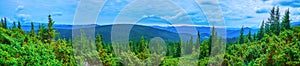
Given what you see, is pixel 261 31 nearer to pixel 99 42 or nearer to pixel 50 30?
pixel 99 42

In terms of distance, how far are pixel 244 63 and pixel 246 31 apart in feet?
5.13

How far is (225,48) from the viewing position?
970 centimetres

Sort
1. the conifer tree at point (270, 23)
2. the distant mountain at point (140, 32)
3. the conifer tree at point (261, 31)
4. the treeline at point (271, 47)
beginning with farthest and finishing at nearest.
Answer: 1. the conifer tree at point (261, 31)
2. the conifer tree at point (270, 23)
3. the distant mountain at point (140, 32)
4. the treeline at point (271, 47)

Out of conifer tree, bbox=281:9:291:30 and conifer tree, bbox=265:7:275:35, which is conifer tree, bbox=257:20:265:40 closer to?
conifer tree, bbox=265:7:275:35

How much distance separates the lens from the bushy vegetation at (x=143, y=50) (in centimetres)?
505

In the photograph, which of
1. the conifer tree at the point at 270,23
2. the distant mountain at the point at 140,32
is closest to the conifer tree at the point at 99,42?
the distant mountain at the point at 140,32

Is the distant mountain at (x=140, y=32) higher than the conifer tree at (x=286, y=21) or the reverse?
the reverse

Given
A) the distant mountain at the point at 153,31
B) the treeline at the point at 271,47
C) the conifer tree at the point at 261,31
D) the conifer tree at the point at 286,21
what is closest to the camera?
the treeline at the point at 271,47

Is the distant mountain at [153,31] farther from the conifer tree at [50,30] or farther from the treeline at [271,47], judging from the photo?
the treeline at [271,47]

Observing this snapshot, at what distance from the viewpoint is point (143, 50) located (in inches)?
432

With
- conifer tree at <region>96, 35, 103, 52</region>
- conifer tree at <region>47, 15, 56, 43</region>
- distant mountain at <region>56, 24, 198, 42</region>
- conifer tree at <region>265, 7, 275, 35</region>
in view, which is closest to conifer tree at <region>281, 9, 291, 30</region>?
conifer tree at <region>265, 7, 275, 35</region>

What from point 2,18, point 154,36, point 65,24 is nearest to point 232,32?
point 154,36

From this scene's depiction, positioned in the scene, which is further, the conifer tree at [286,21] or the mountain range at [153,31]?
the conifer tree at [286,21]

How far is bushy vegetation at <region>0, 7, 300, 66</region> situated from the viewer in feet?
16.6
